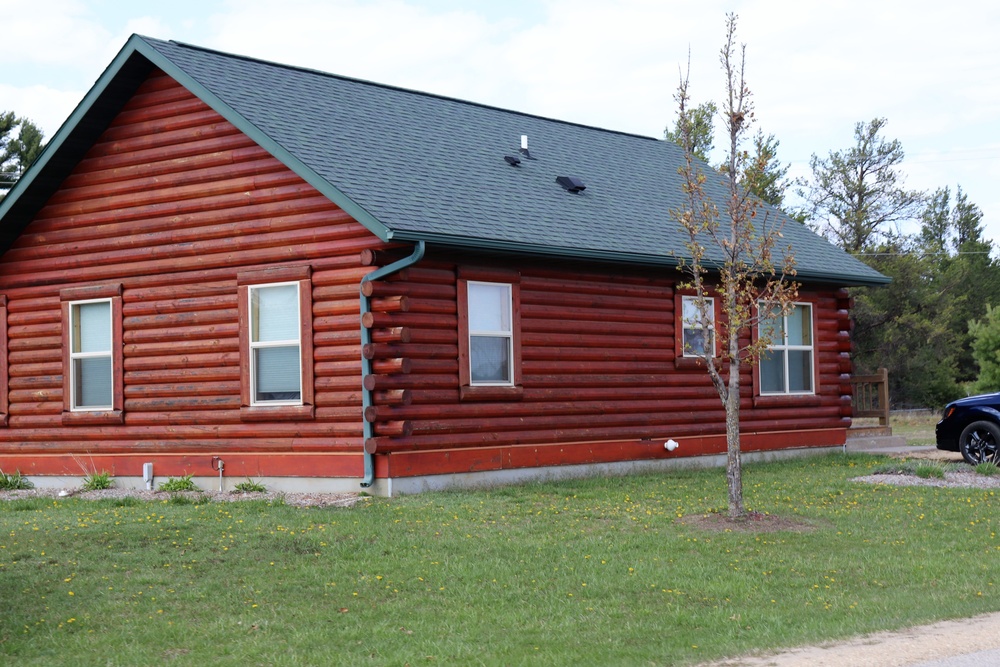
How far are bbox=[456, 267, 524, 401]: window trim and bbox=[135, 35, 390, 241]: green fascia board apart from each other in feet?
6.33

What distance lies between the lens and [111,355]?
19281 millimetres

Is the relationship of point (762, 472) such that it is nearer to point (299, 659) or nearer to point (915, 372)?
point (299, 659)

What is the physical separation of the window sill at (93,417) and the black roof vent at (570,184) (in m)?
8.07

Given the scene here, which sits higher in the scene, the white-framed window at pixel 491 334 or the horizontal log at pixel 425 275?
the horizontal log at pixel 425 275

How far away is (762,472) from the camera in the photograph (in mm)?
19766

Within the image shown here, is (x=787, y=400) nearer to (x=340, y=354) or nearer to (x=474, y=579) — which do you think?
(x=340, y=354)

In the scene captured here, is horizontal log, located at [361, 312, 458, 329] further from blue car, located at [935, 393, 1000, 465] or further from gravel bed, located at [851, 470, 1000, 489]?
blue car, located at [935, 393, 1000, 465]

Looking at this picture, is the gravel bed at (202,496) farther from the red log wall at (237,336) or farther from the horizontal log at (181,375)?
the horizontal log at (181,375)

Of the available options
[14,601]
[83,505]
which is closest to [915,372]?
[83,505]

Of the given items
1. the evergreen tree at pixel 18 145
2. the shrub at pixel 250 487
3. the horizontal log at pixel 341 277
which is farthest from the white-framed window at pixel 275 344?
the evergreen tree at pixel 18 145

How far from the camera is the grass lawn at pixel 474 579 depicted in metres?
8.72

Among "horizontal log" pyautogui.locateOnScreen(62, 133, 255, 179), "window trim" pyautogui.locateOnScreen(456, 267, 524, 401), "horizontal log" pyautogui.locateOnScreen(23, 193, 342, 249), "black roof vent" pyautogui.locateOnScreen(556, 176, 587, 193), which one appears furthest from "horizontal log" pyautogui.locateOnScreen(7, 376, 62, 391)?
"black roof vent" pyautogui.locateOnScreen(556, 176, 587, 193)

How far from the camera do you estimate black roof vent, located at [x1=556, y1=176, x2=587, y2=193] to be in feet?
69.9

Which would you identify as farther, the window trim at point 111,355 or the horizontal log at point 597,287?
the window trim at point 111,355
